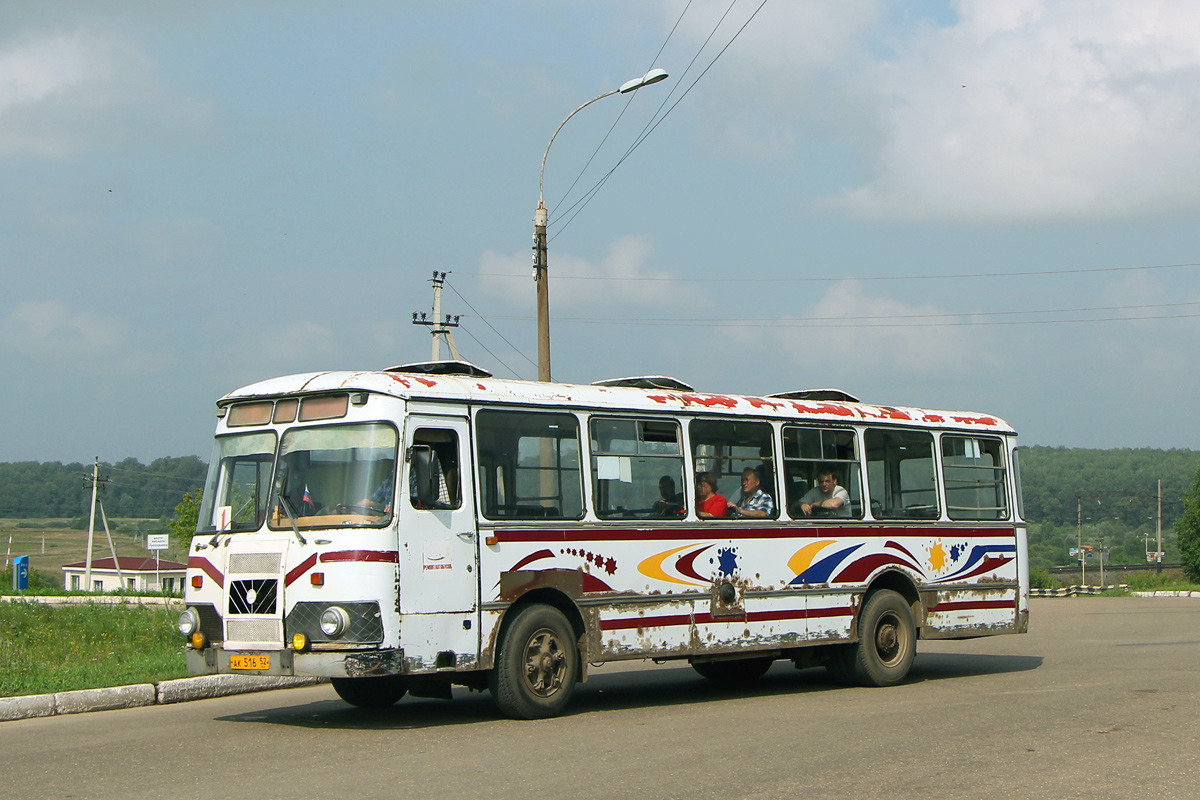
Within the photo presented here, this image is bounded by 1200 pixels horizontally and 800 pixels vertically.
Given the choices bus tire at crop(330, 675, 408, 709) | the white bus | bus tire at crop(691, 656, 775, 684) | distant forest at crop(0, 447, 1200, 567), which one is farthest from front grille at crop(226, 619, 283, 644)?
distant forest at crop(0, 447, 1200, 567)

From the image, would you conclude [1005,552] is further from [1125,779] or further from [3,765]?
[3,765]

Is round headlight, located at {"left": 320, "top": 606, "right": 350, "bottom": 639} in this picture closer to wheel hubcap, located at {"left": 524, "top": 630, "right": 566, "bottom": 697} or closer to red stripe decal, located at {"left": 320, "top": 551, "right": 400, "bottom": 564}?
red stripe decal, located at {"left": 320, "top": 551, "right": 400, "bottom": 564}

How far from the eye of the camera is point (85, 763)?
28.1 feet

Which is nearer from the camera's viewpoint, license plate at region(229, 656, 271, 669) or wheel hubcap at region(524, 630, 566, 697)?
license plate at region(229, 656, 271, 669)

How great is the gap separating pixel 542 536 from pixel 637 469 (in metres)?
1.32

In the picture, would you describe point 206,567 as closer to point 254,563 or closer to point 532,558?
point 254,563

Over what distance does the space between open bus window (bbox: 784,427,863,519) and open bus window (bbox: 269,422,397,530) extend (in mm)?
4637

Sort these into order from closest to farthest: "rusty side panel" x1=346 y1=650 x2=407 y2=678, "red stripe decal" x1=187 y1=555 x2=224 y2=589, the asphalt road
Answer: the asphalt road, "rusty side panel" x1=346 y1=650 x2=407 y2=678, "red stripe decal" x1=187 y1=555 x2=224 y2=589

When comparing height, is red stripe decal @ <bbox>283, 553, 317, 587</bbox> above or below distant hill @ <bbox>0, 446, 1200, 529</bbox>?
below

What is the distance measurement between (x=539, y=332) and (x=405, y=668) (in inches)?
420

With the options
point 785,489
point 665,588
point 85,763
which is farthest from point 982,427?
point 85,763

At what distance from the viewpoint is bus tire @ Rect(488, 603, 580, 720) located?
34.0 feet

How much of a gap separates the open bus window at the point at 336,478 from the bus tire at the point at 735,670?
17.9 feet

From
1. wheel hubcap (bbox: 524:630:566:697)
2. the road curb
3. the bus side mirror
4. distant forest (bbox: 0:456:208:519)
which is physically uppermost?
distant forest (bbox: 0:456:208:519)
